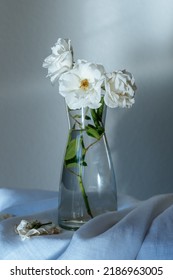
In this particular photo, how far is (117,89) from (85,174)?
0.18 metres

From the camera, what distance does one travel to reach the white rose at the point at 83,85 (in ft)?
3.47

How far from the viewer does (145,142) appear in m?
2.17

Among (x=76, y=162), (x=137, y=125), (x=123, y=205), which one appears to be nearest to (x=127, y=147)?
(x=137, y=125)

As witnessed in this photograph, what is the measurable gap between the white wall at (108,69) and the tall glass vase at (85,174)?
101cm

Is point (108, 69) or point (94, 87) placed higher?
point (108, 69)

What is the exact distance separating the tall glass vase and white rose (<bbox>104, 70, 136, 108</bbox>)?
75 millimetres

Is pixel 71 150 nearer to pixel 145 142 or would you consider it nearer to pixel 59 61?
pixel 59 61

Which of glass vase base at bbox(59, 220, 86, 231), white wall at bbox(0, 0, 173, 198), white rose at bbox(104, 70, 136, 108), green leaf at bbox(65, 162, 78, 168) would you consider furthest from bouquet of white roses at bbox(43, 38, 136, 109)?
white wall at bbox(0, 0, 173, 198)

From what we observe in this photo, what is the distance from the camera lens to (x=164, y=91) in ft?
7.10

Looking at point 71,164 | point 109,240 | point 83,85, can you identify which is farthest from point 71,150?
point 109,240

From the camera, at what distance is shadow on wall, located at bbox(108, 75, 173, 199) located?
2.16 metres

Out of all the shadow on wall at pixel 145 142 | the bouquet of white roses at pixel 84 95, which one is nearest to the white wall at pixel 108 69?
the shadow on wall at pixel 145 142

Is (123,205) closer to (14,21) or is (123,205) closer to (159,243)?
→ (159,243)

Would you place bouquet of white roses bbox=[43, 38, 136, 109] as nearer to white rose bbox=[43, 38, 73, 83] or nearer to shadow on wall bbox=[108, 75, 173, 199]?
white rose bbox=[43, 38, 73, 83]
